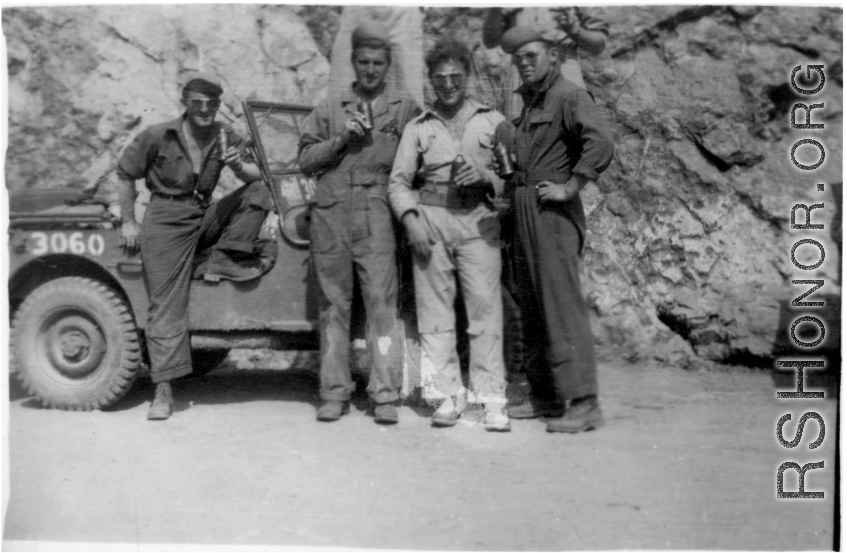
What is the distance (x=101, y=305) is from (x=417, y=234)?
65.1 inches

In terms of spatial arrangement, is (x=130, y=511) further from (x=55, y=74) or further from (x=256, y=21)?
(x=256, y=21)

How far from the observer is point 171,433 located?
3.94 metres

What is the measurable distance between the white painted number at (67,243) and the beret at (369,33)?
1.63 m

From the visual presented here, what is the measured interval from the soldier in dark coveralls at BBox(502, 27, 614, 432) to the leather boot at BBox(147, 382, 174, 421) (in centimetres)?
187

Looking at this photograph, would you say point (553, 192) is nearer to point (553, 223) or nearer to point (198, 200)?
point (553, 223)

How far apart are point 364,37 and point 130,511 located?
2339 mm

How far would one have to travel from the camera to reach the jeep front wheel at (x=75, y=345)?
13.6 ft

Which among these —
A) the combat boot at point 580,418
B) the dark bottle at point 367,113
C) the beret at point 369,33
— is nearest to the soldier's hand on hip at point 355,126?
the dark bottle at point 367,113

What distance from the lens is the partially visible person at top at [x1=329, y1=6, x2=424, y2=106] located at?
393cm

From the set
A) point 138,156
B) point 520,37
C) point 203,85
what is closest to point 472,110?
point 520,37

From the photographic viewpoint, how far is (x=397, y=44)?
4.06 metres

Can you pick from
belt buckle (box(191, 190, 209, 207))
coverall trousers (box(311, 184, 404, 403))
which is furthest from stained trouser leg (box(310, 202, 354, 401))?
belt buckle (box(191, 190, 209, 207))

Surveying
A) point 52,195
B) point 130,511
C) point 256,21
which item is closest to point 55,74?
point 52,195

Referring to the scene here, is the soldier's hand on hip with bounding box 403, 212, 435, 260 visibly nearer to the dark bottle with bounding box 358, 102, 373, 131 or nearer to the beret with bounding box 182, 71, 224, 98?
the dark bottle with bounding box 358, 102, 373, 131
